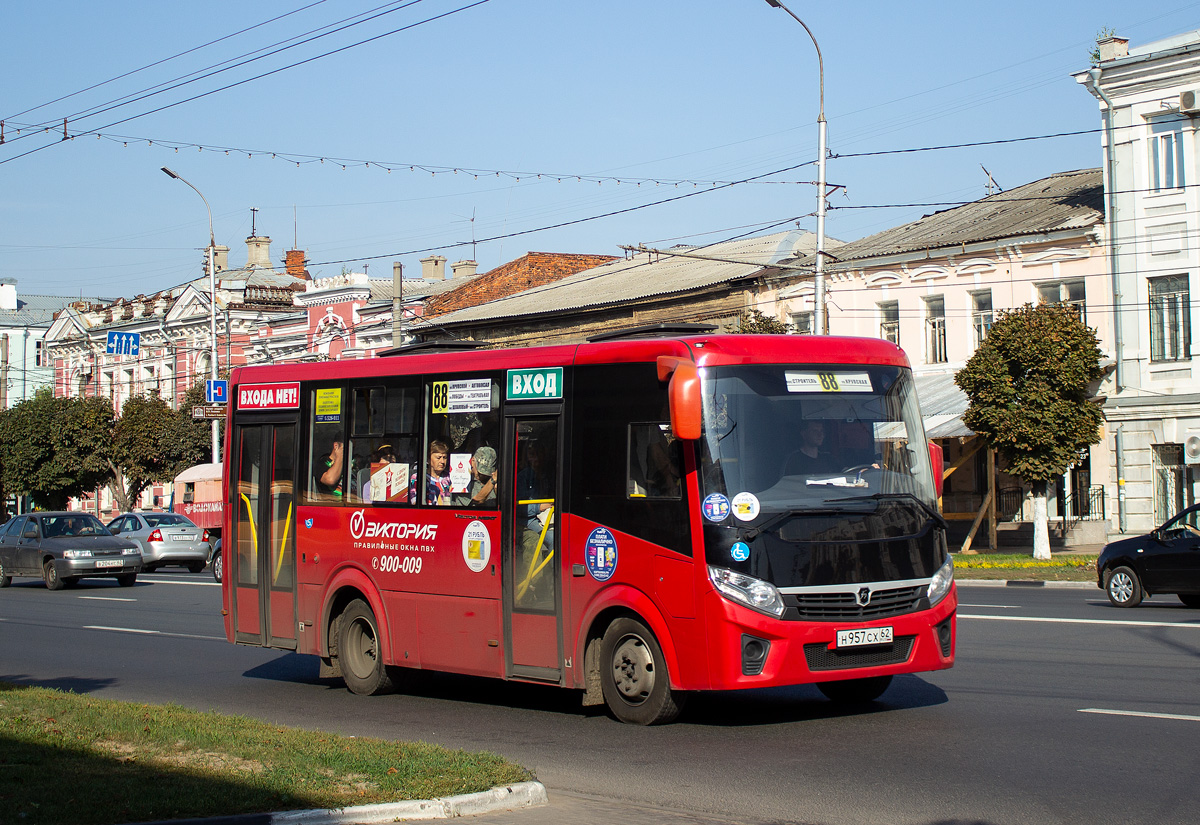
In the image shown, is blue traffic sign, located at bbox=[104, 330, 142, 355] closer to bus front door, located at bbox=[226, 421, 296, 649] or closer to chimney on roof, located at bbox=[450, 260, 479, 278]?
chimney on roof, located at bbox=[450, 260, 479, 278]

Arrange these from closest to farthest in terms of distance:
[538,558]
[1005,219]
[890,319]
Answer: [538,558], [1005,219], [890,319]

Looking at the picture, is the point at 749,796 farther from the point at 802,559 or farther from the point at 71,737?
the point at 71,737

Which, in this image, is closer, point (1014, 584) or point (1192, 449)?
point (1014, 584)

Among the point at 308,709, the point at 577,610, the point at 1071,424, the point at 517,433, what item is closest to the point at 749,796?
the point at 577,610

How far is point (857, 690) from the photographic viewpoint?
10.7m

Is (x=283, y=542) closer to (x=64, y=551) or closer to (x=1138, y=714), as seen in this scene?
(x=1138, y=714)

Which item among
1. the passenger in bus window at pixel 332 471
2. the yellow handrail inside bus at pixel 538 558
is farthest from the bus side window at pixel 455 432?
the passenger in bus window at pixel 332 471

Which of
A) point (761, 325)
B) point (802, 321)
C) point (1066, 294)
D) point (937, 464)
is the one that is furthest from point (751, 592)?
point (802, 321)

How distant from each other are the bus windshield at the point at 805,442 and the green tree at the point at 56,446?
2243 inches

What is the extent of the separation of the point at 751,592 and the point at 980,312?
28513mm

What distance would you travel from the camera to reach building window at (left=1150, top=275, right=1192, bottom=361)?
105ft

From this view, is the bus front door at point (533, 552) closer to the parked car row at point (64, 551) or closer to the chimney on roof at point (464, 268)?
the parked car row at point (64, 551)

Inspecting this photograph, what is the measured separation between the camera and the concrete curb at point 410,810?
21.9ft

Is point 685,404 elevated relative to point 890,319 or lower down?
lower down
